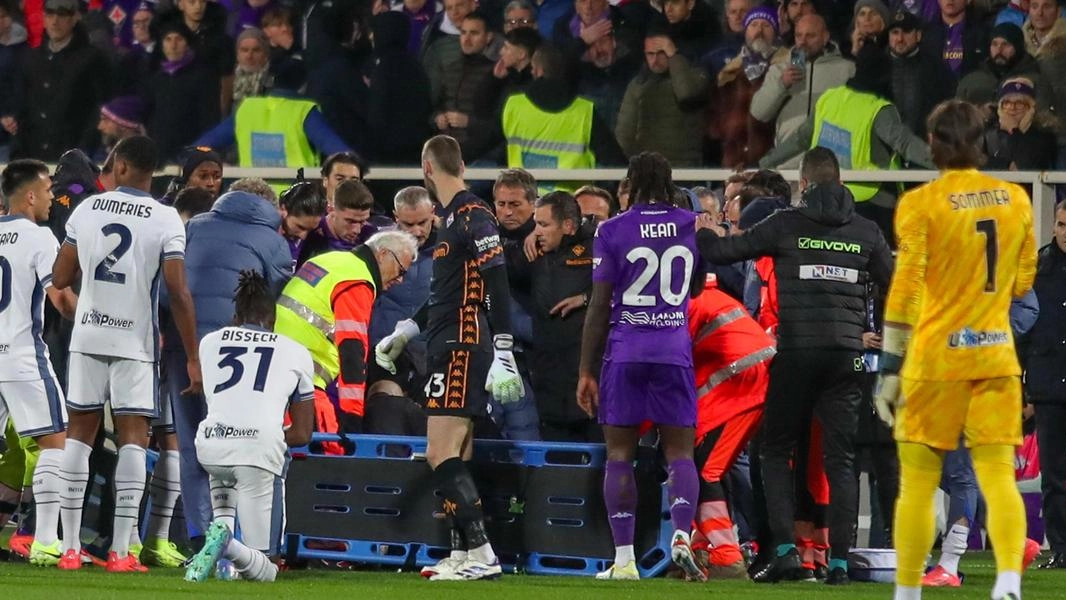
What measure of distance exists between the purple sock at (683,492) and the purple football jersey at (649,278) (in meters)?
0.49

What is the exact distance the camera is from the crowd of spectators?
13141 millimetres

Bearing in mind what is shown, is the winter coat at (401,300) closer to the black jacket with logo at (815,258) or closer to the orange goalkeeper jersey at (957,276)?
the black jacket with logo at (815,258)

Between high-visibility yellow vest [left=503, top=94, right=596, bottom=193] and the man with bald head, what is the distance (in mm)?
1229

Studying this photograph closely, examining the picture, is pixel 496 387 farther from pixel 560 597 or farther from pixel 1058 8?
pixel 1058 8

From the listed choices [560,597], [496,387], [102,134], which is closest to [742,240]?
[496,387]

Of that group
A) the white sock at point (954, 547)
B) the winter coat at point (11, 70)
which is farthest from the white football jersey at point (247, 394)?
the winter coat at point (11, 70)

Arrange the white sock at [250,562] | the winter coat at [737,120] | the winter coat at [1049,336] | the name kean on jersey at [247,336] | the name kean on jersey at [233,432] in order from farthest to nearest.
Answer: the winter coat at [737,120] → the winter coat at [1049,336] → the name kean on jersey at [247,336] → the name kean on jersey at [233,432] → the white sock at [250,562]

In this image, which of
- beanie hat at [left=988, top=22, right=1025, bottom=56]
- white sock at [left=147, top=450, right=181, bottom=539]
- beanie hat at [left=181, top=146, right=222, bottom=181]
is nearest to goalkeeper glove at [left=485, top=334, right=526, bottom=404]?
white sock at [left=147, top=450, right=181, bottom=539]

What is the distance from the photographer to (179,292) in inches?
356

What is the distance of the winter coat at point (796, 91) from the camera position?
13.3 m

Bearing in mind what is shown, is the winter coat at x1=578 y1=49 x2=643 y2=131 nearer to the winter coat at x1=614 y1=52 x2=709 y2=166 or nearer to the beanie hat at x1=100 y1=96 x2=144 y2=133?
the winter coat at x1=614 y1=52 x2=709 y2=166

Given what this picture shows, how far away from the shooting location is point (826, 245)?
909 cm

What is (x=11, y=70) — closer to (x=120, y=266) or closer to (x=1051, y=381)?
(x=120, y=266)

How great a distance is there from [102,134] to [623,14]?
4394 mm
